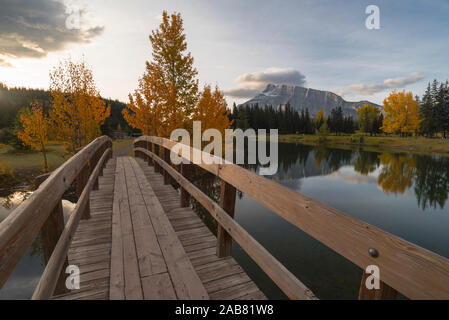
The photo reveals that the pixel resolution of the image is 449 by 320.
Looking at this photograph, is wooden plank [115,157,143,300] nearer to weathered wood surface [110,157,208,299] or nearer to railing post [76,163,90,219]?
weathered wood surface [110,157,208,299]

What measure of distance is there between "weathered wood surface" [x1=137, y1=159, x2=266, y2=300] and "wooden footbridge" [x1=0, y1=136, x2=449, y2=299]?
11 millimetres

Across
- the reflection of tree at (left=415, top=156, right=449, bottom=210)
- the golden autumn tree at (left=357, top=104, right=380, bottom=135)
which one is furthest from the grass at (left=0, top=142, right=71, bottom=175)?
the golden autumn tree at (left=357, top=104, right=380, bottom=135)

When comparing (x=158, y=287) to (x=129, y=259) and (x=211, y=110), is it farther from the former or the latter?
(x=211, y=110)

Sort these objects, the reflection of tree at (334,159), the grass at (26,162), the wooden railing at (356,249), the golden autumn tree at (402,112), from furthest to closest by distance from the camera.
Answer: the golden autumn tree at (402,112), the reflection of tree at (334,159), the grass at (26,162), the wooden railing at (356,249)

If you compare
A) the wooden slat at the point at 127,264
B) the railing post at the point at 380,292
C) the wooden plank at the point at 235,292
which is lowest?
the wooden plank at the point at 235,292

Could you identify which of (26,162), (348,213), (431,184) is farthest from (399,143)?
(26,162)

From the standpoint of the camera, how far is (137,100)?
44.9 ft

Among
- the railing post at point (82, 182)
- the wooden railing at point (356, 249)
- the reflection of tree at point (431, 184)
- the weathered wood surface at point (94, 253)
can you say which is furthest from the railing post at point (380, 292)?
the reflection of tree at point (431, 184)

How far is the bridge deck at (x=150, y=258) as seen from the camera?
2.36 metres

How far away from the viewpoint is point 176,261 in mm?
2865

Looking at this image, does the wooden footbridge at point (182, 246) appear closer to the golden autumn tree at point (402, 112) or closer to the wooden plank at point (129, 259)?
the wooden plank at point (129, 259)

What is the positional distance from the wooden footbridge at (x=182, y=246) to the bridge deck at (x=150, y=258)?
0.5 inches

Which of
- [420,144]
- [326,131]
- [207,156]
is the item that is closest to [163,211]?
[207,156]

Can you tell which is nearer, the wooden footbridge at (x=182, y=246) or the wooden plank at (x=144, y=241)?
the wooden footbridge at (x=182, y=246)
